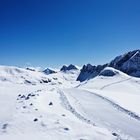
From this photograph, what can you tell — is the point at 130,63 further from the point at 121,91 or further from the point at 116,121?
the point at 116,121

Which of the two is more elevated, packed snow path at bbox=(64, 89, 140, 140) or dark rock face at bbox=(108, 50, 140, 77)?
dark rock face at bbox=(108, 50, 140, 77)

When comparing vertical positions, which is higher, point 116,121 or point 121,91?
point 121,91

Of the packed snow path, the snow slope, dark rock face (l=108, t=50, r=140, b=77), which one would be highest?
dark rock face (l=108, t=50, r=140, b=77)

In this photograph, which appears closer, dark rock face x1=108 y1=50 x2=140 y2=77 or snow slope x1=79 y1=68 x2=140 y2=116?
snow slope x1=79 y1=68 x2=140 y2=116

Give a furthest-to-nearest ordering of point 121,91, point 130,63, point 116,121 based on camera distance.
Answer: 1. point 130,63
2. point 121,91
3. point 116,121

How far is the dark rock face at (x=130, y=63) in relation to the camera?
6398 inches

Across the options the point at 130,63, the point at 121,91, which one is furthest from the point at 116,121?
the point at 130,63

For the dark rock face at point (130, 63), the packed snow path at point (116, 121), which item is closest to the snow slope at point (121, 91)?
the packed snow path at point (116, 121)

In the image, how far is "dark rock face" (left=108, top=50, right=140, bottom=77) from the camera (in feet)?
533

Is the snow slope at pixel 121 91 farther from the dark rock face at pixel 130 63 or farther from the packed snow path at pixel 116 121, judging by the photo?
the dark rock face at pixel 130 63

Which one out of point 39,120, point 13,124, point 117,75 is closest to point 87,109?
point 39,120

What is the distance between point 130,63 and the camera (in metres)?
172

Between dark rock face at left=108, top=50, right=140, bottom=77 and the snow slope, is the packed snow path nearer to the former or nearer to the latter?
the snow slope

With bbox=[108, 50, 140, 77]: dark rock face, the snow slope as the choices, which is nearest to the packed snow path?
the snow slope
